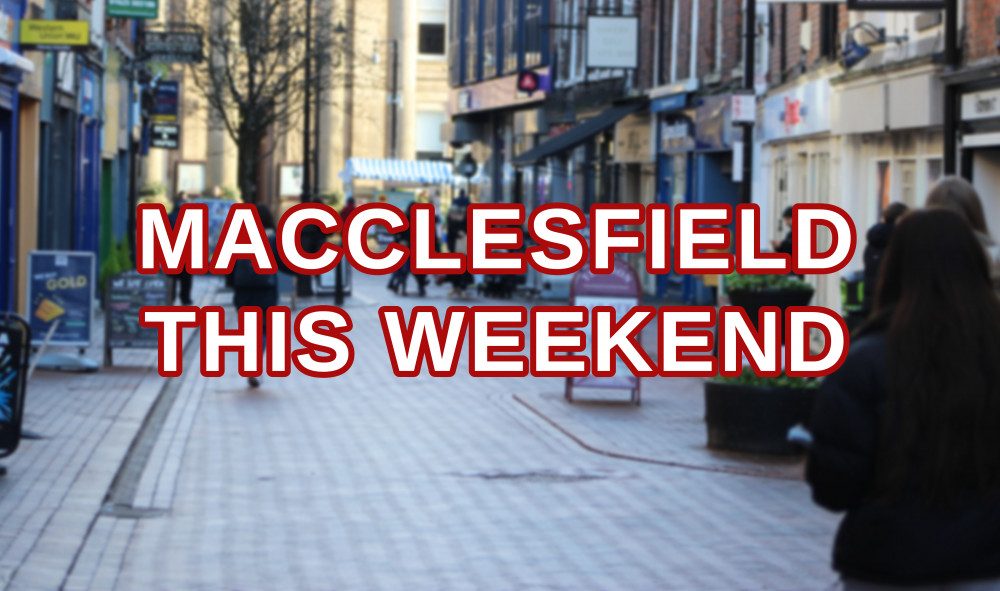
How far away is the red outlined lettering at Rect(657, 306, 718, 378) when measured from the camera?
19234 millimetres

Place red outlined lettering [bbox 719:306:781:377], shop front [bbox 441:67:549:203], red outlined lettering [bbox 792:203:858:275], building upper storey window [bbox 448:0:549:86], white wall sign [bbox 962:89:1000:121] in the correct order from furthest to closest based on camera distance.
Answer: shop front [bbox 441:67:549:203] < building upper storey window [bbox 448:0:549:86] < red outlined lettering [bbox 792:203:858:275] < white wall sign [bbox 962:89:1000:121] < red outlined lettering [bbox 719:306:781:377]

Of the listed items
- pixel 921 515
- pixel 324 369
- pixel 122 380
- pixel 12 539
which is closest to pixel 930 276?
pixel 921 515

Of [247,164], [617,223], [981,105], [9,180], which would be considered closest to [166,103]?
[247,164]

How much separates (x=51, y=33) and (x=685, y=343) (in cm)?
907

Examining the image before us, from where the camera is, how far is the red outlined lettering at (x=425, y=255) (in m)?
30.7

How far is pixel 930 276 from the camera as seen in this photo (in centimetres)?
404

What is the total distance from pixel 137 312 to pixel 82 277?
3.27 feet

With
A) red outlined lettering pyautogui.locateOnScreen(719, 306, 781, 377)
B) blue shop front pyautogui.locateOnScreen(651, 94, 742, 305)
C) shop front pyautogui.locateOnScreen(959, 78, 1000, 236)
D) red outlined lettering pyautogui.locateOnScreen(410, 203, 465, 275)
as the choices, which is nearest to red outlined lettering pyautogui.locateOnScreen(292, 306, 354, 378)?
red outlined lettering pyautogui.locateOnScreen(410, 203, 465, 275)

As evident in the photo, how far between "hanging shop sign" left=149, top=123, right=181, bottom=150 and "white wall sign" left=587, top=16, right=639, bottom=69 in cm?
966

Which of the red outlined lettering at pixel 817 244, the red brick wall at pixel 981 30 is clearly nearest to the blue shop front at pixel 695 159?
the red outlined lettering at pixel 817 244

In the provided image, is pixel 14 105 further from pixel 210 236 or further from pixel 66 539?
pixel 210 236

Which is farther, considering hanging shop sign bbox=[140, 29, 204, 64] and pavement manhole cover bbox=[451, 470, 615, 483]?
hanging shop sign bbox=[140, 29, 204, 64]

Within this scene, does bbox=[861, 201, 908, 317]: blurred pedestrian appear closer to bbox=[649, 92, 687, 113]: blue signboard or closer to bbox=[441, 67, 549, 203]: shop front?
bbox=[649, 92, 687, 113]: blue signboard

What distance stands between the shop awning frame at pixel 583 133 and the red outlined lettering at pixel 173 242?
7.14m
